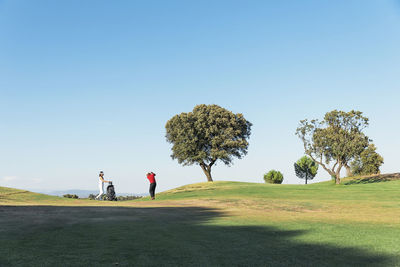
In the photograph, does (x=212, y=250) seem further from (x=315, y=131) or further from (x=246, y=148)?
(x=246, y=148)

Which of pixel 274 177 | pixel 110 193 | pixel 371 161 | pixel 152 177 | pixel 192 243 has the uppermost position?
pixel 371 161

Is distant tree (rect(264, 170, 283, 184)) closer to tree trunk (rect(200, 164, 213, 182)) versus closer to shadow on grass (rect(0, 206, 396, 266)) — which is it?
tree trunk (rect(200, 164, 213, 182))

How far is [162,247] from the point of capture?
8398 millimetres

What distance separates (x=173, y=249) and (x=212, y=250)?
88cm

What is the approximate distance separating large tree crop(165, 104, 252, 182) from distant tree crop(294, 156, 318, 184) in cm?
4262

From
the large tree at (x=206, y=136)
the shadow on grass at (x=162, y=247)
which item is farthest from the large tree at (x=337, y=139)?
the shadow on grass at (x=162, y=247)

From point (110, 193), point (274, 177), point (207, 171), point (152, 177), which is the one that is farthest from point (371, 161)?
point (110, 193)

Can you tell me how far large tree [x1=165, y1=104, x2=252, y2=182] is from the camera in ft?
200

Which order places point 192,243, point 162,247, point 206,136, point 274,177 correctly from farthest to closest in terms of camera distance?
1. point 274,177
2. point 206,136
3. point 192,243
4. point 162,247

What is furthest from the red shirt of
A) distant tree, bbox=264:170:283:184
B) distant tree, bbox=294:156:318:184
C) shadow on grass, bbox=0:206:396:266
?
distant tree, bbox=294:156:318:184

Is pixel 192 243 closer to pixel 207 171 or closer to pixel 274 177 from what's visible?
pixel 207 171

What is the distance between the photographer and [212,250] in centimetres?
819

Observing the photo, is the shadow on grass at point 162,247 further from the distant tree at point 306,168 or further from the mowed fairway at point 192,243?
the distant tree at point 306,168

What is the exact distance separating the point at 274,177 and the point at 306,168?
47.6 ft
